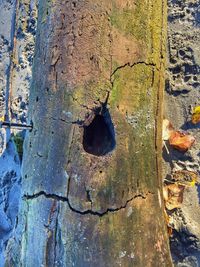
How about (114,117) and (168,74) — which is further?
(168,74)

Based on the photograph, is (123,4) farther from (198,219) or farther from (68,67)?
(198,219)

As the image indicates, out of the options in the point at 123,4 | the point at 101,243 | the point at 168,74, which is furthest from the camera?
the point at 168,74

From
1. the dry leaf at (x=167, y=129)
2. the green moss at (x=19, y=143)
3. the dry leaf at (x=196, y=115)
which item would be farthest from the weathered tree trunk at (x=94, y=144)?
the green moss at (x=19, y=143)

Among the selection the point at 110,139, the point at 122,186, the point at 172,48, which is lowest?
the point at 122,186

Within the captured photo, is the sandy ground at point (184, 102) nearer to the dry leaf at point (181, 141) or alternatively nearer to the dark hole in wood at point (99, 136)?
the dry leaf at point (181, 141)

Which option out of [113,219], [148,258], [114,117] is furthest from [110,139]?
[148,258]

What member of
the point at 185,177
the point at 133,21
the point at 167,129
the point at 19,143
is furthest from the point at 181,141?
the point at 19,143
